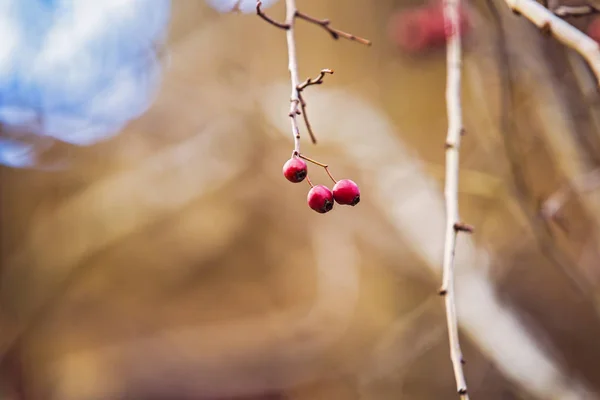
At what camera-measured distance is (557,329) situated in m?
1.93

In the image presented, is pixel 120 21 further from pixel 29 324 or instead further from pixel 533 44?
pixel 533 44

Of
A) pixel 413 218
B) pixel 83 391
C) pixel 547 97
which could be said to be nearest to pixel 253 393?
pixel 83 391

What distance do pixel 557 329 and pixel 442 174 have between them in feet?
2.59

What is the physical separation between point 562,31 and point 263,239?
7.48 ft

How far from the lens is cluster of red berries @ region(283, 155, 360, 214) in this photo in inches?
17.6

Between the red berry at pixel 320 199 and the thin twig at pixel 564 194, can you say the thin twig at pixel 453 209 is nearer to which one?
the red berry at pixel 320 199

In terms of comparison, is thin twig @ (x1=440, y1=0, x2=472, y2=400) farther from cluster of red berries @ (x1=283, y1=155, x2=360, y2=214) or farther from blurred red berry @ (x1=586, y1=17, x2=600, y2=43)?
blurred red berry @ (x1=586, y1=17, x2=600, y2=43)

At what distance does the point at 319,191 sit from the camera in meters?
0.48

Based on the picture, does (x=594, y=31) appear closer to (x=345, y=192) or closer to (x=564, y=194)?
(x=564, y=194)

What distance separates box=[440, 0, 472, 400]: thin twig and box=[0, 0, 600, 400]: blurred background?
90cm

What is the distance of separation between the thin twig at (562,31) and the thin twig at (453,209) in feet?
0.43

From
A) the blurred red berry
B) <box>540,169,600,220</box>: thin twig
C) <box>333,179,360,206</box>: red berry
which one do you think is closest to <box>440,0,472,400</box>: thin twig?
<box>333,179,360,206</box>: red berry

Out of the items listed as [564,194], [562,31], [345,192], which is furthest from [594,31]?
[345,192]

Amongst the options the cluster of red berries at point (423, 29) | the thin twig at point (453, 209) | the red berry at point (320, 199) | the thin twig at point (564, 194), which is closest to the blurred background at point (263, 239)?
the cluster of red berries at point (423, 29)
